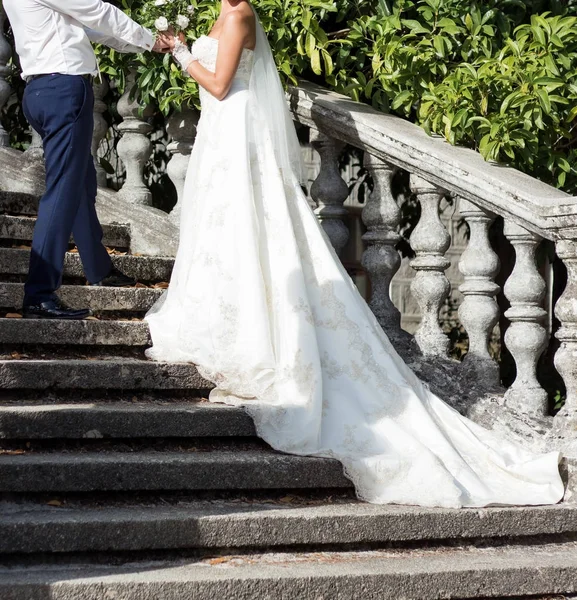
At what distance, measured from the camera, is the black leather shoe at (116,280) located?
4843 millimetres

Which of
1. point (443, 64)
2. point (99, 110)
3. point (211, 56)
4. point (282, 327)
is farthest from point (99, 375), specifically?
point (443, 64)

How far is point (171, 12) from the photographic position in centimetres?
484

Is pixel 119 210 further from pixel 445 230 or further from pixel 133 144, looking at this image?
pixel 445 230

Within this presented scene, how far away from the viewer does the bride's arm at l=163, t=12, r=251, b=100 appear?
458cm

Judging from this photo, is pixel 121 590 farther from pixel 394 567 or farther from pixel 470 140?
pixel 470 140

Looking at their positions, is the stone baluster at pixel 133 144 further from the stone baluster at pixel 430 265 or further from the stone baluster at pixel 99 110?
the stone baluster at pixel 430 265

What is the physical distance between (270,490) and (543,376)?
2.46 meters

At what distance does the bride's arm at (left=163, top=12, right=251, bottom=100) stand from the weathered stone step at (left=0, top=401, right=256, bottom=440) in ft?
4.97

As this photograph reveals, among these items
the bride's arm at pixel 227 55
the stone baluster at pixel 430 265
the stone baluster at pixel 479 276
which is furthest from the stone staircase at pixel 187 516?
the bride's arm at pixel 227 55

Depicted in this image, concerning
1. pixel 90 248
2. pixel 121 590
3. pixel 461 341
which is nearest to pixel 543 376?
pixel 461 341

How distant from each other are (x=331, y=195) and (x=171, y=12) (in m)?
1.14

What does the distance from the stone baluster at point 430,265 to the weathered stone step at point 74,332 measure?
48.6 inches

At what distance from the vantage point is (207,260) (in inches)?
177

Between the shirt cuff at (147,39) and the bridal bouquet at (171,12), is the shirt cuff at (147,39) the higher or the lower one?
the lower one
